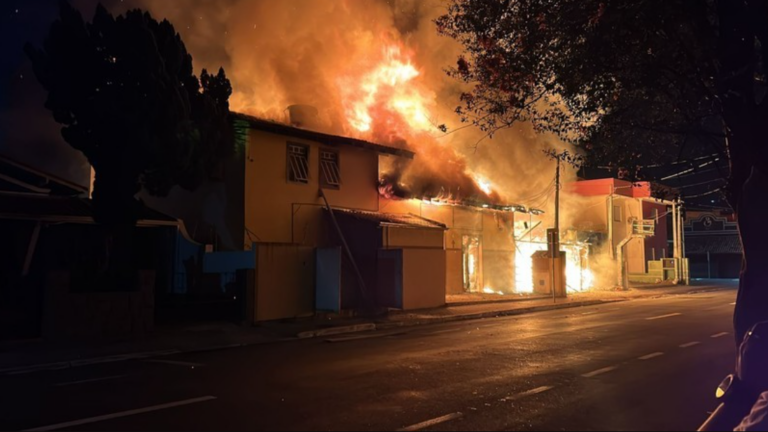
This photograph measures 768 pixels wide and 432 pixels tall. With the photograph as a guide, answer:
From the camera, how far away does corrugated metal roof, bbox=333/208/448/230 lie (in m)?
20.0

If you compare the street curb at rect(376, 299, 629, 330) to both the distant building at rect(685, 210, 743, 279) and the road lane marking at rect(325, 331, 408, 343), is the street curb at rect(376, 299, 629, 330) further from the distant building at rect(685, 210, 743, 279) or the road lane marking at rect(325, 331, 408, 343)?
the distant building at rect(685, 210, 743, 279)

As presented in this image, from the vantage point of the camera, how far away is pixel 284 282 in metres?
16.1

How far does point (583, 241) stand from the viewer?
34.8 metres

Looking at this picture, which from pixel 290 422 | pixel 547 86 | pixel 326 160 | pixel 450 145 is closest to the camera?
pixel 290 422

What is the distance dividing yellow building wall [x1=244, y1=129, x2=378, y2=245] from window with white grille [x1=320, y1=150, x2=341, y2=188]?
0.60 feet

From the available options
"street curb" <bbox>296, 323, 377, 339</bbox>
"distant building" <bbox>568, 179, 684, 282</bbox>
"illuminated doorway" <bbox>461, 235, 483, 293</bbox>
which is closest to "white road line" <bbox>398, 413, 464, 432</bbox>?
"street curb" <bbox>296, 323, 377, 339</bbox>

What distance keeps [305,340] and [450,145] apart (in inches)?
696

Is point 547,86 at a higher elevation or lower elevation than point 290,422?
higher

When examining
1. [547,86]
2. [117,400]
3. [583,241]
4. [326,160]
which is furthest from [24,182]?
[583,241]

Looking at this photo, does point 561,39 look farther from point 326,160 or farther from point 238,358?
point 326,160

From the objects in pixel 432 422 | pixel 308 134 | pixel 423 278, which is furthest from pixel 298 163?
pixel 432 422

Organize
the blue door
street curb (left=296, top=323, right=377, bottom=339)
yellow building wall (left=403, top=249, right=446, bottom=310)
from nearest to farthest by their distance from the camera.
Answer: street curb (left=296, top=323, right=377, bottom=339) < the blue door < yellow building wall (left=403, top=249, right=446, bottom=310)

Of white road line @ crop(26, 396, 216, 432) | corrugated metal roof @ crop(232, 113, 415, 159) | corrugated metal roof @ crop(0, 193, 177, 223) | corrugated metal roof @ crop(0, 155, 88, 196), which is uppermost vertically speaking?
corrugated metal roof @ crop(232, 113, 415, 159)

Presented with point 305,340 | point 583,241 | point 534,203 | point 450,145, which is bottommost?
point 305,340
